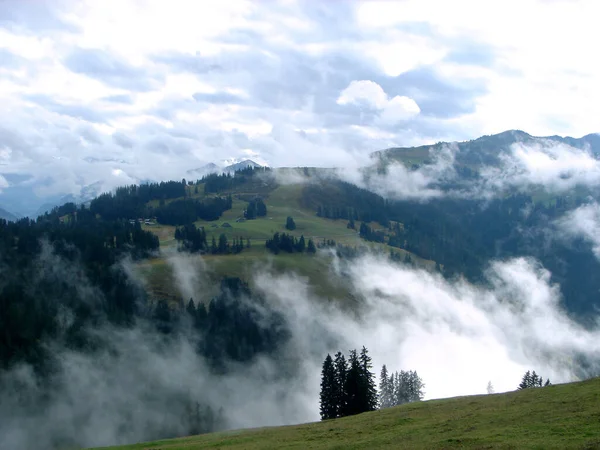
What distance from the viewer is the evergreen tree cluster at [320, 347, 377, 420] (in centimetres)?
8394

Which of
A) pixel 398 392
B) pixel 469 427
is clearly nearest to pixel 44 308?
pixel 398 392

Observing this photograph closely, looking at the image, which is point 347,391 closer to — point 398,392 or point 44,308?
point 398,392

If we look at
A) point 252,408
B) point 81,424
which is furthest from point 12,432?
point 252,408

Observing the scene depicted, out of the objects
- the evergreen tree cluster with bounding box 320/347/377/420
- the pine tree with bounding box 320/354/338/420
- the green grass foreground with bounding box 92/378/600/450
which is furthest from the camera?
the pine tree with bounding box 320/354/338/420

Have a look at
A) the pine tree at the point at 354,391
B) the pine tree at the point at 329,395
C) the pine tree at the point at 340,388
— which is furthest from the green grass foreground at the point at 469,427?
the pine tree at the point at 329,395

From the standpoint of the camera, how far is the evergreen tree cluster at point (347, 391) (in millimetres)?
83938

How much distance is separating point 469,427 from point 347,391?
41895 millimetres

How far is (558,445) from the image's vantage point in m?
34.1

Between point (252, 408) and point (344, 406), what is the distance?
9653 cm

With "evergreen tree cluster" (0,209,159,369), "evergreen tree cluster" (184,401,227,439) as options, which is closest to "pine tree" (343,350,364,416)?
"evergreen tree cluster" (184,401,227,439)

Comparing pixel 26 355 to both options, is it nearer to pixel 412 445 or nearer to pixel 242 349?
pixel 242 349

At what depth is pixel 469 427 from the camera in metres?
44.8

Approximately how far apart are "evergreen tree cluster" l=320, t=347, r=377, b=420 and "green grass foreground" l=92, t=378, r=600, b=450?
19.5m

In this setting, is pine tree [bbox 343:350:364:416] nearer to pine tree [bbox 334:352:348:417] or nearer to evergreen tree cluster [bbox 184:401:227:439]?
pine tree [bbox 334:352:348:417]
